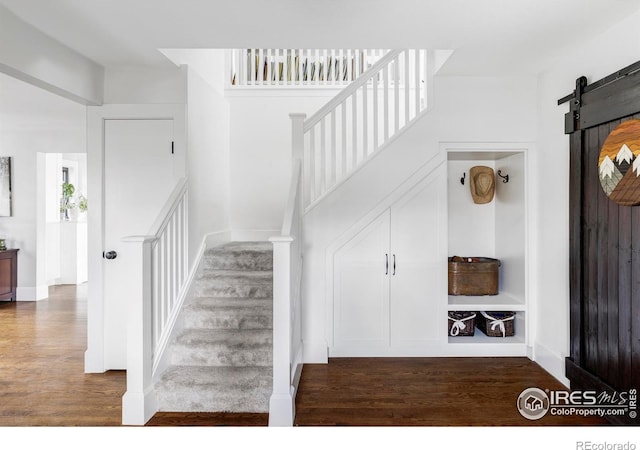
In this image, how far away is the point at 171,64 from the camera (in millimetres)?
3281

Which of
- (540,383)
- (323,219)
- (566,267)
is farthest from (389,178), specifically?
(540,383)

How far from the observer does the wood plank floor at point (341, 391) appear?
257 centimetres

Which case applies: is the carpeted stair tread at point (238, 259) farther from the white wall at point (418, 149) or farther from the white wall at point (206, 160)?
the white wall at point (418, 149)

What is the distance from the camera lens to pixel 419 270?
370 centimetres

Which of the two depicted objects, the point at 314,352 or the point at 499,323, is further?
the point at 499,323

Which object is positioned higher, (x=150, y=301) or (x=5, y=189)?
(x=5, y=189)

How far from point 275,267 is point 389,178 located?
1.58 metres

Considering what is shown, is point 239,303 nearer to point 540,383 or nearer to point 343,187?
point 343,187

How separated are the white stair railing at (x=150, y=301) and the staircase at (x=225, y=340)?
0.15m

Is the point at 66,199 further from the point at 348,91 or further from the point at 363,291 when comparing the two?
the point at 363,291

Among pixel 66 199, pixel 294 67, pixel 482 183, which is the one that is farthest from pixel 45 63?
pixel 66 199

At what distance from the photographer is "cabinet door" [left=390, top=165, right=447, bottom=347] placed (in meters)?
3.69

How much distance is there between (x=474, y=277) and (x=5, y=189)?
6731 millimetres

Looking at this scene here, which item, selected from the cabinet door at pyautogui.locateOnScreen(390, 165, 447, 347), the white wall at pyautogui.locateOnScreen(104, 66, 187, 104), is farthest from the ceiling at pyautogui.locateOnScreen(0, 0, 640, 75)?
the cabinet door at pyautogui.locateOnScreen(390, 165, 447, 347)
